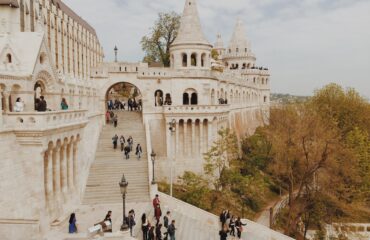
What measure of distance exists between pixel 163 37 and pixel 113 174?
24.7 meters

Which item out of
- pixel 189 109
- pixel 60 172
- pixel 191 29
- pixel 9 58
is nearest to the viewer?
pixel 9 58

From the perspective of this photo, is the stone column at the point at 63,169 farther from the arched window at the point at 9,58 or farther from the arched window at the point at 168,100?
the arched window at the point at 168,100

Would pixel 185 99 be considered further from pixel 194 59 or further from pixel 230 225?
pixel 230 225

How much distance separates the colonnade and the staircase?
1.80 meters

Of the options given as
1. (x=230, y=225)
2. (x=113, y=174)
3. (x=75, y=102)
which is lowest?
(x=230, y=225)

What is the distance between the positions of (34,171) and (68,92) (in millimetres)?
6625

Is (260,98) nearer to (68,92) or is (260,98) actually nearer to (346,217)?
(346,217)

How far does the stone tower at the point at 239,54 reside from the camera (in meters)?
62.1

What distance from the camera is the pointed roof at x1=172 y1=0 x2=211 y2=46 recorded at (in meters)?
30.8

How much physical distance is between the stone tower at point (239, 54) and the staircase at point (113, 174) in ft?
129

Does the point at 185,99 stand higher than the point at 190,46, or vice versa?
the point at 190,46

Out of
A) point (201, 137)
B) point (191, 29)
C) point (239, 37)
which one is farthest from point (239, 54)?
point (201, 137)

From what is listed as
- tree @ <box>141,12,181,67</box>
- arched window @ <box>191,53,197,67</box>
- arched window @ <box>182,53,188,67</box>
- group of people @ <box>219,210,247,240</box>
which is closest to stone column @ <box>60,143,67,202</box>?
group of people @ <box>219,210,247,240</box>

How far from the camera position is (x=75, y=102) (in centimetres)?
2039
